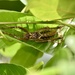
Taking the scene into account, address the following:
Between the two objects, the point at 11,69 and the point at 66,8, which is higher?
the point at 66,8

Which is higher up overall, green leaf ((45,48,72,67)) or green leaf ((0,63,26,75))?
green leaf ((45,48,72,67))

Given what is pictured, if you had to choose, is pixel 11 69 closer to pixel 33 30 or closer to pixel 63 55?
pixel 33 30

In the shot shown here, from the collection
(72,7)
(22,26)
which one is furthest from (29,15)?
(72,7)

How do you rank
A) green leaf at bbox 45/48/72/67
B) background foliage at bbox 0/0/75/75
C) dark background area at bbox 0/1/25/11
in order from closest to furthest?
green leaf at bbox 45/48/72/67 → background foliage at bbox 0/0/75/75 → dark background area at bbox 0/1/25/11

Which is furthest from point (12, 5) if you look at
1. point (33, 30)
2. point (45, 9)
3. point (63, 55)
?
point (63, 55)

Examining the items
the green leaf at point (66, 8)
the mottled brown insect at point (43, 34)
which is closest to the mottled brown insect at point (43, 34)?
the mottled brown insect at point (43, 34)

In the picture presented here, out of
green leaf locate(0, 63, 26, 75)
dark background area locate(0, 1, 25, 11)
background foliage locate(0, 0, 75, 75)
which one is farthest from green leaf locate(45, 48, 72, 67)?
dark background area locate(0, 1, 25, 11)

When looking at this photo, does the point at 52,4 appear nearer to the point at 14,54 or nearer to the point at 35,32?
the point at 35,32

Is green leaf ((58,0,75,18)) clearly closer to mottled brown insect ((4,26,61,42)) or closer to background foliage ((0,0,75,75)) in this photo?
background foliage ((0,0,75,75))
